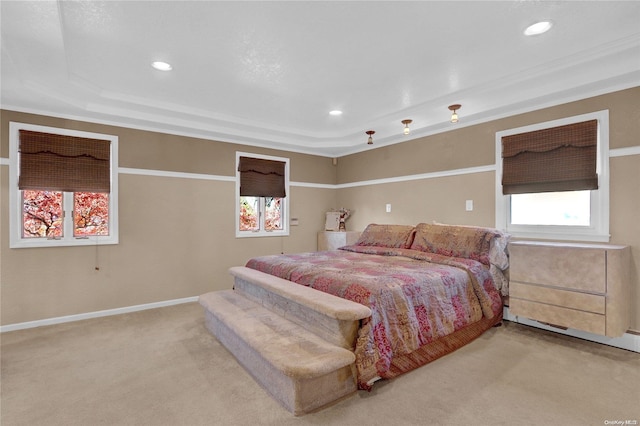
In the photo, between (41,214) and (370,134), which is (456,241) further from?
(41,214)

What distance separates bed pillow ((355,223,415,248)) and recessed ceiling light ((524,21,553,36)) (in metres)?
2.22

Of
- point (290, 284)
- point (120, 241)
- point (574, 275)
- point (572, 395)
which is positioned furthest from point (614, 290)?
point (120, 241)

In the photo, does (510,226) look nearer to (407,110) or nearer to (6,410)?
(407,110)

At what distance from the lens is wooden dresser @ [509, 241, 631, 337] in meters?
2.47

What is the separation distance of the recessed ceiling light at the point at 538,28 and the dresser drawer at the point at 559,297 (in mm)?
2075

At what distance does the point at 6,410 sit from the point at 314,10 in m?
3.08

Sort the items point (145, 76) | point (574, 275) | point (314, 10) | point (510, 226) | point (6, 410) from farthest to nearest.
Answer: point (510, 226)
point (145, 76)
point (574, 275)
point (314, 10)
point (6, 410)

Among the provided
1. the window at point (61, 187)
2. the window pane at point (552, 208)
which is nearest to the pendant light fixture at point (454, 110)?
the window pane at point (552, 208)

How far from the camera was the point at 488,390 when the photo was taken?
2.05 m

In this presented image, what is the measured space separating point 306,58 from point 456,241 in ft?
7.68

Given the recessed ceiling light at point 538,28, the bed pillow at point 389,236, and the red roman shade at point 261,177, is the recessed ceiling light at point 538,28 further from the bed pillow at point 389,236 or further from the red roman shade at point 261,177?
the red roman shade at point 261,177

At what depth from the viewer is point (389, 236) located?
4.00 m

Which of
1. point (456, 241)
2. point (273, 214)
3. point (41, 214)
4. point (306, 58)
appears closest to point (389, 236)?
point (456, 241)

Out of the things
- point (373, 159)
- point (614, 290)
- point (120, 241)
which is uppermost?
point (373, 159)
